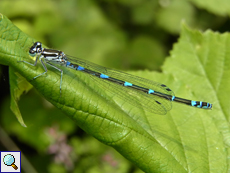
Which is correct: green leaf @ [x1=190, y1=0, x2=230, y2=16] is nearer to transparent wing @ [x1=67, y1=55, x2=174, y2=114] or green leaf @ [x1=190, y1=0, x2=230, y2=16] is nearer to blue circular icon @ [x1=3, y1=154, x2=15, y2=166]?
transparent wing @ [x1=67, y1=55, x2=174, y2=114]

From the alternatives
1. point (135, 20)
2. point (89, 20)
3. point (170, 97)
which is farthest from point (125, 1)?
point (170, 97)

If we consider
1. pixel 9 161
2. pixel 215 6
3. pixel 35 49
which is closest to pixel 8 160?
pixel 9 161

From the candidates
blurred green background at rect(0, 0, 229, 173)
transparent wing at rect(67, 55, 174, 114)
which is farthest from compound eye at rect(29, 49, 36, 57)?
blurred green background at rect(0, 0, 229, 173)

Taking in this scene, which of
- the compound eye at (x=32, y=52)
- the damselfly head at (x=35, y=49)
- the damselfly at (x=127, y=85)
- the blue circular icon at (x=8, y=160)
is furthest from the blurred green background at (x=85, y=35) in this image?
the compound eye at (x=32, y=52)

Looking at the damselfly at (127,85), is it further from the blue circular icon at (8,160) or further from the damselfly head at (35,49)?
the blue circular icon at (8,160)

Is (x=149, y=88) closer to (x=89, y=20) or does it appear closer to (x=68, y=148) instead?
(x=68, y=148)
